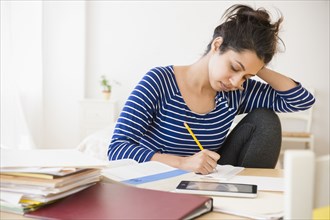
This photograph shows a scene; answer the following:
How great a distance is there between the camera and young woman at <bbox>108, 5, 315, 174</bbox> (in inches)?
59.4

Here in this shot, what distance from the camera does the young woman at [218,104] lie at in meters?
1.51

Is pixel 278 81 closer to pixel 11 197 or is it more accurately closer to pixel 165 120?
pixel 165 120

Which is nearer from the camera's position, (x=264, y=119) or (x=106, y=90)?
(x=264, y=119)

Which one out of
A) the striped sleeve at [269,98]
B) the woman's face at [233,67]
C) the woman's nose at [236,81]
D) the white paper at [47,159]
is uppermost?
the woman's face at [233,67]

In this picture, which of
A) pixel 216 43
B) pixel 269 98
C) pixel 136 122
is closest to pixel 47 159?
pixel 136 122

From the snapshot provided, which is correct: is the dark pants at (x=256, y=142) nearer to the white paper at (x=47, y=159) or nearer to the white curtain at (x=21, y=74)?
the white paper at (x=47, y=159)

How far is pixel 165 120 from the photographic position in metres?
1.62

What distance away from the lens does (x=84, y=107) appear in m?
4.45

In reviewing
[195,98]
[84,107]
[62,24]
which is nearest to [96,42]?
[62,24]

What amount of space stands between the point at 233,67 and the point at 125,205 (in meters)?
0.76

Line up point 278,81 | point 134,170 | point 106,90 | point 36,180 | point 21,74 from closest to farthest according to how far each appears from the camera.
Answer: point 36,180
point 134,170
point 278,81
point 21,74
point 106,90

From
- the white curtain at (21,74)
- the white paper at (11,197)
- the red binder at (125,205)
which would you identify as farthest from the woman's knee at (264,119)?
the white curtain at (21,74)

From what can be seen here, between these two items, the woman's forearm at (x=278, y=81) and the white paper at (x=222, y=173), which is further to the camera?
the woman's forearm at (x=278, y=81)

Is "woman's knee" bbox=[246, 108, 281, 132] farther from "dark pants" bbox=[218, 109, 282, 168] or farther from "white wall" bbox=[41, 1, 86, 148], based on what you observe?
"white wall" bbox=[41, 1, 86, 148]
